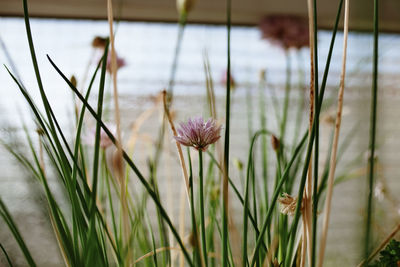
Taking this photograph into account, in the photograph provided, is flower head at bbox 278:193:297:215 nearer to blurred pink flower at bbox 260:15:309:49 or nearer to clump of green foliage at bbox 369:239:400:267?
clump of green foliage at bbox 369:239:400:267

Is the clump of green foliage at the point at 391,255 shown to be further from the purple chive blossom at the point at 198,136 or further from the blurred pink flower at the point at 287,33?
the blurred pink flower at the point at 287,33

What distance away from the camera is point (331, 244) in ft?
4.39

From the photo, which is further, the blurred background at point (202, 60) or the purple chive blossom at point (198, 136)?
the blurred background at point (202, 60)

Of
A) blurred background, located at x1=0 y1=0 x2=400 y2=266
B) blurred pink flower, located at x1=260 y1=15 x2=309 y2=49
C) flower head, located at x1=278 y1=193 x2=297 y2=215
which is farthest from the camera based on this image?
blurred background, located at x1=0 y1=0 x2=400 y2=266

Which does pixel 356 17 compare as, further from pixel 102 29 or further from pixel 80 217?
pixel 80 217

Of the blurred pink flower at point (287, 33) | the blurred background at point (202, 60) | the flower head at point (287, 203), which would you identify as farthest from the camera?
the blurred background at point (202, 60)

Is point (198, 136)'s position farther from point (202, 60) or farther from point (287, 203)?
point (202, 60)

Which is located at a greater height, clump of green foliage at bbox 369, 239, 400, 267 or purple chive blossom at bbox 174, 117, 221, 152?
purple chive blossom at bbox 174, 117, 221, 152

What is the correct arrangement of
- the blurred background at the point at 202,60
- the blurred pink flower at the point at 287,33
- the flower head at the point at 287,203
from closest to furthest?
the flower head at the point at 287,203 < the blurred pink flower at the point at 287,33 < the blurred background at the point at 202,60

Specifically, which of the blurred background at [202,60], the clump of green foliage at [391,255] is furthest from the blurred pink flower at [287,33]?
the clump of green foliage at [391,255]

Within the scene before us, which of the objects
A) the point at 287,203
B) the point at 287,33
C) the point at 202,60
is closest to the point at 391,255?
the point at 287,203

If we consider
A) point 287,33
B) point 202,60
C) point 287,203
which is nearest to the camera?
point 287,203

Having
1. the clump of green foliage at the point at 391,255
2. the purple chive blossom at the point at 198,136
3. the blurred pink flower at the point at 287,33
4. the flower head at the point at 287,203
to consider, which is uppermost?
the blurred pink flower at the point at 287,33

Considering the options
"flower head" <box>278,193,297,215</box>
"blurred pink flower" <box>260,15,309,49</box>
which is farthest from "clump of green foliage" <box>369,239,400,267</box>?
"blurred pink flower" <box>260,15,309,49</box>
